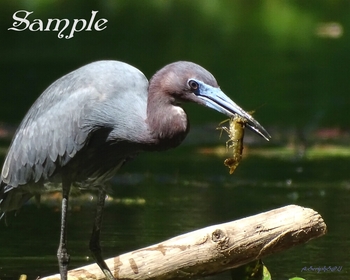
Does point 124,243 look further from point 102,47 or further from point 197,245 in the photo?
point 102,47

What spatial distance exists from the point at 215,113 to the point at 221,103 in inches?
380

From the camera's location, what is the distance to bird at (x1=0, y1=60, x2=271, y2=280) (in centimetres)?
723

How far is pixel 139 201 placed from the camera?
36.2 feet

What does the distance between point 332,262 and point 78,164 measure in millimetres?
2074

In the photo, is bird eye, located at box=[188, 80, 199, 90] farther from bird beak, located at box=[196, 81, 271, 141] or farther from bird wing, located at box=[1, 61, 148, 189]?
bird wing, located at box=[1, 61, 148, 189]


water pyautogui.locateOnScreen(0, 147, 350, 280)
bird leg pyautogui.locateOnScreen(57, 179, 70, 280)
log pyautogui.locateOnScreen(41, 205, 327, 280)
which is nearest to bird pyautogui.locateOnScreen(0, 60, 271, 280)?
bird leg pyautogui.locateOnScreen(57, 179, 70, 280)

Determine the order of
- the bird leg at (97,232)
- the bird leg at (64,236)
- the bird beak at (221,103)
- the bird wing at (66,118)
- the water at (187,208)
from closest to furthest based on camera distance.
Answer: the bird beak at (221,103)
the bird wing at (66,118)
the bird leg at (64,236)
the bird leg at (97,232)
the water at (187,208)

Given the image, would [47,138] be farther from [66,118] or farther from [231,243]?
[231,243]

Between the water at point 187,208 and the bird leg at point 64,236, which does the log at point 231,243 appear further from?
the water at point 187,208

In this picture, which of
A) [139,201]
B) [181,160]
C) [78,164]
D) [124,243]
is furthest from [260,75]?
[78,164]

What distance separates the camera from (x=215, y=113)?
1678cm

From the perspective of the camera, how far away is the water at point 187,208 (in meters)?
8.77

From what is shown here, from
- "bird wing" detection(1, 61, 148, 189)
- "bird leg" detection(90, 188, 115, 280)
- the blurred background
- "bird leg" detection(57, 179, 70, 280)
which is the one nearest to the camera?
"bird wing" detection(1, 61, 148, 189)

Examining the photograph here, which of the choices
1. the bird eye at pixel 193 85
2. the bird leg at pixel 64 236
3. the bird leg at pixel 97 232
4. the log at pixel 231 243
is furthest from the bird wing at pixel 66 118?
the log at pixel 231 243
